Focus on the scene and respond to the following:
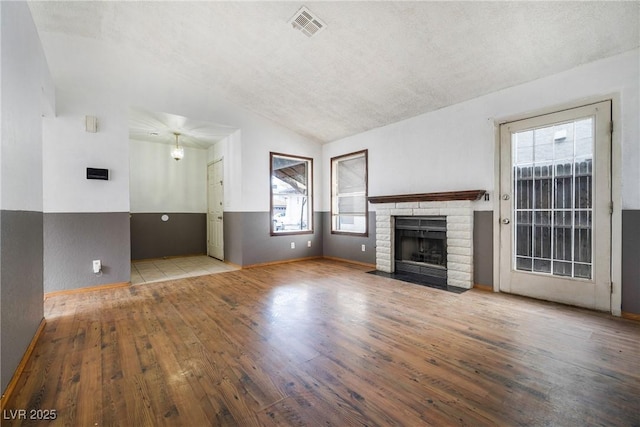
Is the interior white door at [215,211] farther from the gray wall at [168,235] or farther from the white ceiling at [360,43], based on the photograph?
the white ceiling at [360,43]

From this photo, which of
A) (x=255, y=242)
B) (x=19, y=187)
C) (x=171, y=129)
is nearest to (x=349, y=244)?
(x=255, y=242)

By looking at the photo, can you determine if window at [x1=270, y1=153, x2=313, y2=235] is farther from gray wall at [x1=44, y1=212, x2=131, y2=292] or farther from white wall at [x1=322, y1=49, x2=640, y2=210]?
gray wall at [x1=44, y1=212, x2=131, y2=292]

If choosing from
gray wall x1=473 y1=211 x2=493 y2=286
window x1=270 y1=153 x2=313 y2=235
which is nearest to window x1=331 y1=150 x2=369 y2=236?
window x1=270 y1=153 x2=313 y2=235

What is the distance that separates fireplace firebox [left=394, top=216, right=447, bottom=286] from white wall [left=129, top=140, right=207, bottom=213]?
15.3 feet

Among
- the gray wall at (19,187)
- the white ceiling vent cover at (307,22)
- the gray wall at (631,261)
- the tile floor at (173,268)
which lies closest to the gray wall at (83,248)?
the tile floor at (173,268)

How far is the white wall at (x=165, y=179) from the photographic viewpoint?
19.0 feet

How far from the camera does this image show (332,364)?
1.86m

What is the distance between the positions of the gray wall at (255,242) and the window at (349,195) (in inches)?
33.1

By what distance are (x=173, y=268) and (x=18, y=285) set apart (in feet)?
10.7

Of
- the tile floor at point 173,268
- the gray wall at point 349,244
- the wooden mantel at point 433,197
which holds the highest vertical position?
the wooden mantel at point 433,197

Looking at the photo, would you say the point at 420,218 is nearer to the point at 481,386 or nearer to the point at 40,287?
the point at 481,386

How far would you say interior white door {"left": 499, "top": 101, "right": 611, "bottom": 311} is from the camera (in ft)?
9.04

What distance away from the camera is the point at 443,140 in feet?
12.9

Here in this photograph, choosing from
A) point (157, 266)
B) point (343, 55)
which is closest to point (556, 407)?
point (343, 55)
